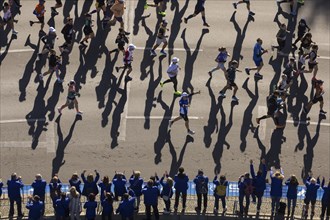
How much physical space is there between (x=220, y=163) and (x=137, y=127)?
3082 millimetres

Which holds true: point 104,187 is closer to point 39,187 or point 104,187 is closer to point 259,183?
point 39,187

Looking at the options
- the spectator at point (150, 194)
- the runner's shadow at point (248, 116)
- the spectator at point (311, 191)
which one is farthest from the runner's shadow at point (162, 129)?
the spectator at point (311, 191)

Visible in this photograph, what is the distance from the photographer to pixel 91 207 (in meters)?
27.4

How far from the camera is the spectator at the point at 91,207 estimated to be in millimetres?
27328

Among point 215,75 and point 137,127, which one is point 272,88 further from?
point 137,127

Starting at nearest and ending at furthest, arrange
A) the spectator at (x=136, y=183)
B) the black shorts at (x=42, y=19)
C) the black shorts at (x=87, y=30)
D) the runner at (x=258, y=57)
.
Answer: the spectator at (x=136, y=183) < the runner at (x=258, y=57) < the black shorts at (x=87, y=30) < the black shorts at (x=42, y=19)

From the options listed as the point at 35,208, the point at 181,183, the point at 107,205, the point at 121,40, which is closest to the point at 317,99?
the point at 121,40

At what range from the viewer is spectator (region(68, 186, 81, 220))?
89.9 ft

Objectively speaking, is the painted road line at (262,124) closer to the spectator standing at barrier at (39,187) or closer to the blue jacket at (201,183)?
the blue jacket at (201,183)

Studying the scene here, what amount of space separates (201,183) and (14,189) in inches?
205

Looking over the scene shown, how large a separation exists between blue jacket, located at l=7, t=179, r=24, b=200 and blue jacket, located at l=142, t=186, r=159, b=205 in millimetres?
3454

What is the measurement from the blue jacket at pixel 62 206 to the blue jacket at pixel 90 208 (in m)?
0.53

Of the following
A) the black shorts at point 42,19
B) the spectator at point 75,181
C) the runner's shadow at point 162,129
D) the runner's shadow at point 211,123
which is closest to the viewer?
the spectator at point 75,181

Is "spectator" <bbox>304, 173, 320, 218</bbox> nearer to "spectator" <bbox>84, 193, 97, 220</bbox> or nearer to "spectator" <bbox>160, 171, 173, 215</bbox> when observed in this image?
"spectator" <bbox>160, 171, 173, 215</bbox>
